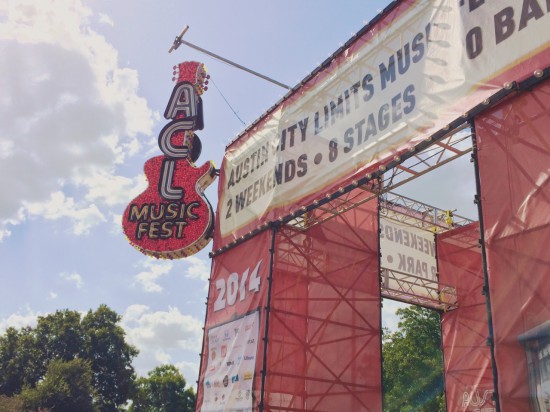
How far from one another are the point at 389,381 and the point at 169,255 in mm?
23431

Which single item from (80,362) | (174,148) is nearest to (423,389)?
(80,362)

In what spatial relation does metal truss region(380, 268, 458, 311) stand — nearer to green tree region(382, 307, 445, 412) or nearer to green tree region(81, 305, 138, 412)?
green tree region(382, 307, 445, 412)

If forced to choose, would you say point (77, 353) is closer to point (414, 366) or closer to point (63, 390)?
point (63, 390)

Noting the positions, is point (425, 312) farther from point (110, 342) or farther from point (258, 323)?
point (258, 323)

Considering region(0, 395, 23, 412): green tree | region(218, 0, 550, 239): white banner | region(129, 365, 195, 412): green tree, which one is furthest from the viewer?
region(129, 365, 195, 412): green tree

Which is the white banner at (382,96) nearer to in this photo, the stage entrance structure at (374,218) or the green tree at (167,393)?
the stage entrance structure at (374,218)

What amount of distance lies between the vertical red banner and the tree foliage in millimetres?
21663

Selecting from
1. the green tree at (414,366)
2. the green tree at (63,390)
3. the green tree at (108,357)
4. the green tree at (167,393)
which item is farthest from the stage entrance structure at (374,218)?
the green tree at (167,393)

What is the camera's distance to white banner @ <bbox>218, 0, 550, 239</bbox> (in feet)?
31.2

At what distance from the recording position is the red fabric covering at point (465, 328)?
19.9m

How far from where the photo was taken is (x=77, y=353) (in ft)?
126

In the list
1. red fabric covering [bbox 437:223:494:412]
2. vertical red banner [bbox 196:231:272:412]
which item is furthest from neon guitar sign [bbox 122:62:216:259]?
red fabric covering [bbox 437:223:494:412]

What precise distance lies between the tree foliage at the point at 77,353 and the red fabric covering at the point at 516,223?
31.4 m

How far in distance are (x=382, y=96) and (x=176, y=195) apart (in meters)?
9.39
